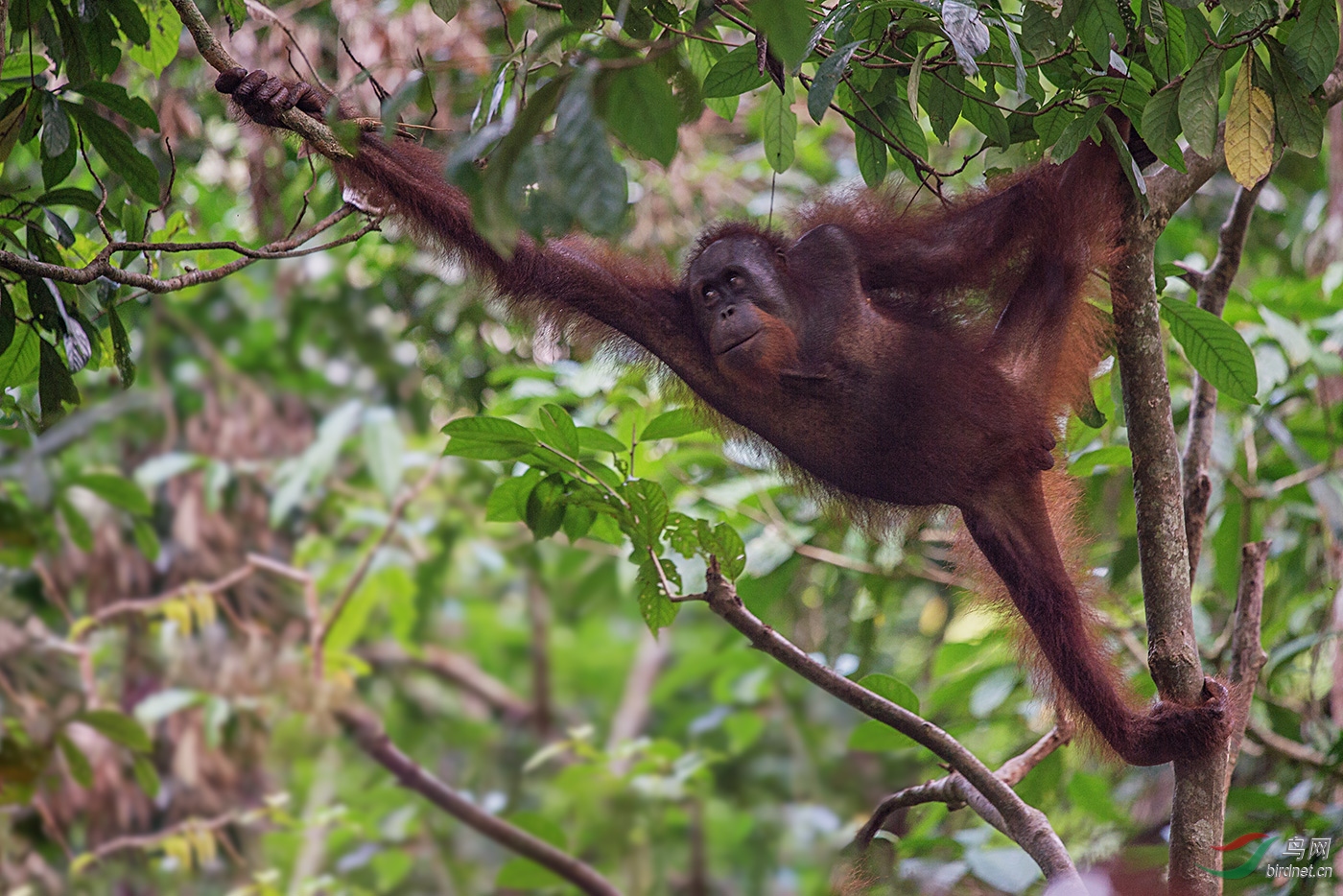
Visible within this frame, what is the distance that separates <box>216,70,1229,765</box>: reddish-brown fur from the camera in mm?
2777

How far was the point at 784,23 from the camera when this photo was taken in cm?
143

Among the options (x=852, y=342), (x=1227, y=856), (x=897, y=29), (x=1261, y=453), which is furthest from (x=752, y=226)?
(x=1261, y=453)

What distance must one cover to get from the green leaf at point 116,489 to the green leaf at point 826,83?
3.09 m

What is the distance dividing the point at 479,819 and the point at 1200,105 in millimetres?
2882

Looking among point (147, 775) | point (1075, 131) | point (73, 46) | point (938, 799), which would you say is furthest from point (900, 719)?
point (147, 775)

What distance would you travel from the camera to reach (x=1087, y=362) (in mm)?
2941

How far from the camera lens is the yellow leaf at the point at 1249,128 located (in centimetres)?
206

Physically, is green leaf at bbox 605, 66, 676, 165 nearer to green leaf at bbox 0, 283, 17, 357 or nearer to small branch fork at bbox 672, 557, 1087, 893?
small branch fork at bbox 672, 557, 1087, 893

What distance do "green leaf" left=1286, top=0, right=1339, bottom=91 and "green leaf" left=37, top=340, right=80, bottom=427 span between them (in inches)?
92.2

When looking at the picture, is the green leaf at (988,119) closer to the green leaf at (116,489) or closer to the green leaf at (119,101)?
the green leaf at (119,101)

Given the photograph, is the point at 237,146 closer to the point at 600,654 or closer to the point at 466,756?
the point at 466,756

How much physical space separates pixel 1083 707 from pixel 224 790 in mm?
3968

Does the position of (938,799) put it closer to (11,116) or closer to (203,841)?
(11,116)

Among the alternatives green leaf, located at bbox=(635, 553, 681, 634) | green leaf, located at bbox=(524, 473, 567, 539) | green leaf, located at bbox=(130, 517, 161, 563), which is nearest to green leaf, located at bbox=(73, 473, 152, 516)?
green leaf, located at bbox=(130, 517, 161, 563)
